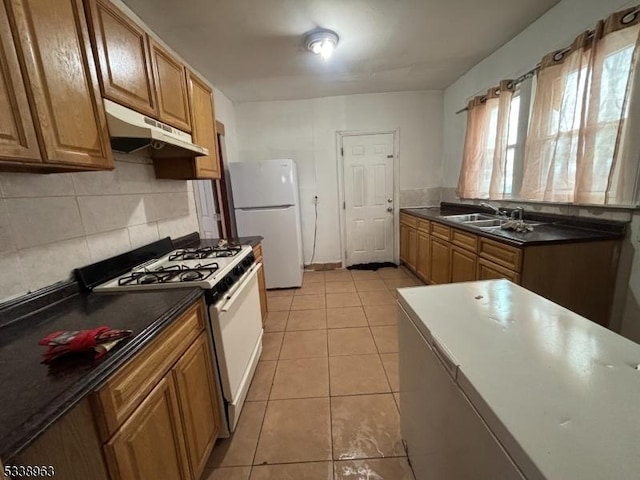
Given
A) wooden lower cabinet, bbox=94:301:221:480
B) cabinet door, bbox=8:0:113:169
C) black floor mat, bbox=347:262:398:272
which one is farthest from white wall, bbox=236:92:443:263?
wooden lower cabinet, bbox=94:301:221:480

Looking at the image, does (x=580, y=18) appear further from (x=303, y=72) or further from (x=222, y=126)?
(x=222, y=126)

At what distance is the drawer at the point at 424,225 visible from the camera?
10.3 feet

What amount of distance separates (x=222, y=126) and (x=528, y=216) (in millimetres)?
3435

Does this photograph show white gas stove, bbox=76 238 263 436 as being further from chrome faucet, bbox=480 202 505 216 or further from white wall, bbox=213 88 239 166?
chrome faucet, bbox=480 202 505 216

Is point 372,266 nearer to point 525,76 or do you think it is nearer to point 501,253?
point 501,253

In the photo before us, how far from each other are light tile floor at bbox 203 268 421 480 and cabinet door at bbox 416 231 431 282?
0.68 m

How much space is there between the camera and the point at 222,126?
3.32 metres

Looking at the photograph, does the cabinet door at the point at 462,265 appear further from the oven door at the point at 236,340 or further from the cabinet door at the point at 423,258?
the oven door at the point at 236,340

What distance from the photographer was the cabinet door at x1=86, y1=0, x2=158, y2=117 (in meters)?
1.18

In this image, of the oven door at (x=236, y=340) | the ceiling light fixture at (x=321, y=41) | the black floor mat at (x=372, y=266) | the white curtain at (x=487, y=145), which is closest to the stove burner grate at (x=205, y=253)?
the oven door at (x=236, y=340)

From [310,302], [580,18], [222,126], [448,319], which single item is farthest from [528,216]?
[222,126]

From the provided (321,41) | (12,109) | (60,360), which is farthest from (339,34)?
(60,360)

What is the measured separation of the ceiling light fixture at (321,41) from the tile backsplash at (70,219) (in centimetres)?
161

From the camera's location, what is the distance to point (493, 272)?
79.3 inches
